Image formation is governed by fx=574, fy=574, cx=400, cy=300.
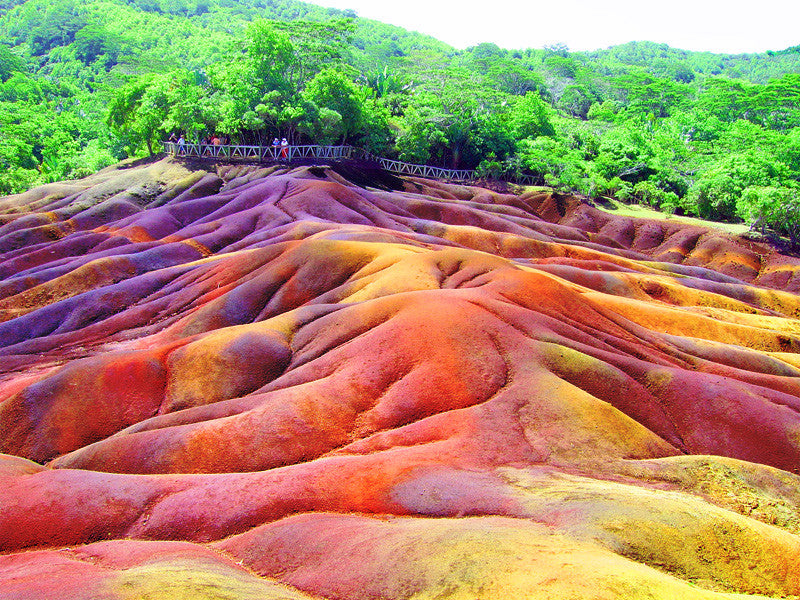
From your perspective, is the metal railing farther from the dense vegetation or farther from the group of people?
the dense vegetation

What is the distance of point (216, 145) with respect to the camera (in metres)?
67.8

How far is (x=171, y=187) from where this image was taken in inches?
2466

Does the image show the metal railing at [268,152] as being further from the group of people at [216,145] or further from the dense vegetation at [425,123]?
the dense vegetation at [425,123]

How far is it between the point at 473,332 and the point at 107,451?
1427cm

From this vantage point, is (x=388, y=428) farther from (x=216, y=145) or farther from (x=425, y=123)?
(x=425, y=123)

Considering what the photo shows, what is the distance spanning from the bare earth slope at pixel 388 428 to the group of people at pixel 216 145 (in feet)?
82.6

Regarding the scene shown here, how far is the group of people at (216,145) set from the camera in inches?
2618

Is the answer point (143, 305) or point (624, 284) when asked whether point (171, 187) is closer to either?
point (143, 305)

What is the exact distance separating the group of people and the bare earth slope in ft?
82.6

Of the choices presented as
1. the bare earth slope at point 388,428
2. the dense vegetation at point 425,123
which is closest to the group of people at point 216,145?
the dense vegetation at point 425,123

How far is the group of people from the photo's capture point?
66500mm

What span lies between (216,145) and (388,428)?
5671 centimetres

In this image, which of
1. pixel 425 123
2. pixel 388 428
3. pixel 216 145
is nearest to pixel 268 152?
pixel 216 145

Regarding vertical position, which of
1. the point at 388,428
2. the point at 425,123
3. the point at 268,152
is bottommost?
the point at 388,428
